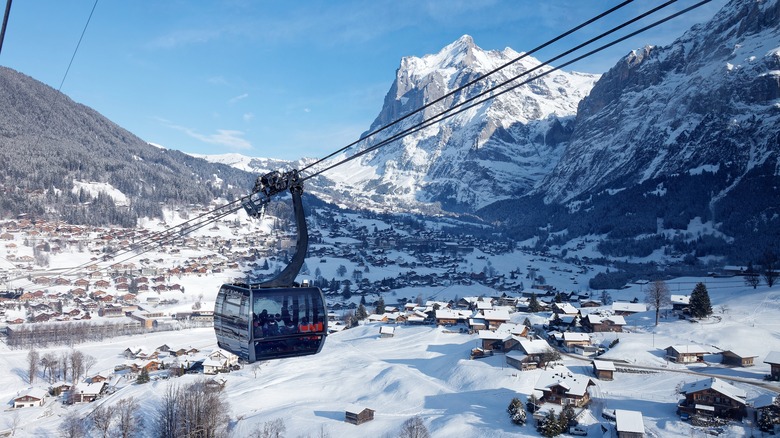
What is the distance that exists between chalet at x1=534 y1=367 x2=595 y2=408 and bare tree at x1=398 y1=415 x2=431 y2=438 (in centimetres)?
851

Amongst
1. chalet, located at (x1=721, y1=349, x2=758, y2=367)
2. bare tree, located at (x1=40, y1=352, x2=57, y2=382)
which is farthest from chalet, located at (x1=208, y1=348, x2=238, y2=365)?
chalet, located at (x1=721, y1=349, x2=758, y2=367)

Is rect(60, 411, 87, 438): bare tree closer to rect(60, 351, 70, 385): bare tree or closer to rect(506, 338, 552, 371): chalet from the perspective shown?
rect(60, 351, 70, 385): bare tree

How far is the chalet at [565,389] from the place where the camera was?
34.3m

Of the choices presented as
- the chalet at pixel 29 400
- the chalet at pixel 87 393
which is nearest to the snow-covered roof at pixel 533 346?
the chalet at pixel 87 393

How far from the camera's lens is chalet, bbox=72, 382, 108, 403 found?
45.7 m

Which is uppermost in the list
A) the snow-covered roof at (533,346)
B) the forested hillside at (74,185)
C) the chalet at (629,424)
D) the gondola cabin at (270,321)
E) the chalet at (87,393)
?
the forested hillside at (74,185)

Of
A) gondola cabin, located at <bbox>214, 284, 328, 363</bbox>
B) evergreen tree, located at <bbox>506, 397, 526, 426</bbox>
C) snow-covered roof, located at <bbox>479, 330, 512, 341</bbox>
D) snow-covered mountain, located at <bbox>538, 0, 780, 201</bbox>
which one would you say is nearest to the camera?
gondola cabin, located at <bbox>214, 284, 328, 363</bbox>

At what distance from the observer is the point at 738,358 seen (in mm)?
40844

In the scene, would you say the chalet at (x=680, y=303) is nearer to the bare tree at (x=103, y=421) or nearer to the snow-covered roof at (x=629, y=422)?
the snow-covered roof at (x=629, y=422)

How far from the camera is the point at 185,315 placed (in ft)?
285

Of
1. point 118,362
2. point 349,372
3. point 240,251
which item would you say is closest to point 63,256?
point 240,251

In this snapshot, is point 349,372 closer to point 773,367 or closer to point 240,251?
point 773,367

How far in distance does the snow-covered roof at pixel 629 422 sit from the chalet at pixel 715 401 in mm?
3892

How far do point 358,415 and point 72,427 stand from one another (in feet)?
60.2
